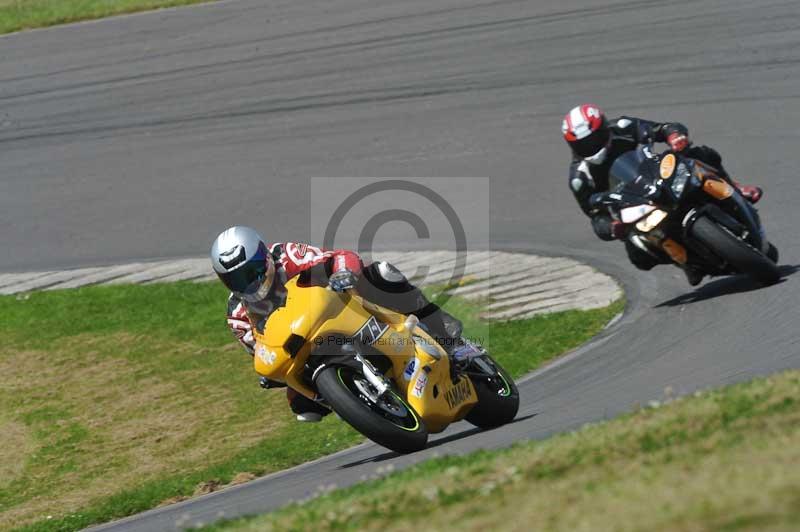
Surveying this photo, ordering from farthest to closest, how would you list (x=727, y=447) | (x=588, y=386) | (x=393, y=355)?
(x=588, y=386), (x=393, y=355), (x=727, y=447)

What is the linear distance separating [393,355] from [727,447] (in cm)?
301

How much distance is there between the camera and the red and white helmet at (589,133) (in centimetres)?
1120

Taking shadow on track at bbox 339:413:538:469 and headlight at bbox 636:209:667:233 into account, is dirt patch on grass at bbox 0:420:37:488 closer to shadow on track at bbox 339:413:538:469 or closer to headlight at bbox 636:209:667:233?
shadow on track at bbox 339:413:538:469

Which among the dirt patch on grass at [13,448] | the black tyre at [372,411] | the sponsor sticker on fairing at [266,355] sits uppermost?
the sponsor sticker on fairing at [266,355]

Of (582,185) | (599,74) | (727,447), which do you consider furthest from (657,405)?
(599,74)

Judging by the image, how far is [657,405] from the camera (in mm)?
6691

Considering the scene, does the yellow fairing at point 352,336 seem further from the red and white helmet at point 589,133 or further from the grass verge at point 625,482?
the red and white helmet at point 589,133

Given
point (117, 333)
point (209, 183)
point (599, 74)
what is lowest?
point (117, 333)

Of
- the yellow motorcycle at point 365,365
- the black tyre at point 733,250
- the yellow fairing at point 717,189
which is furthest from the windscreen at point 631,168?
the yellow motorcycle at point 365,365

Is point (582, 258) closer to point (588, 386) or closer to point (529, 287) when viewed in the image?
point (529, 287)

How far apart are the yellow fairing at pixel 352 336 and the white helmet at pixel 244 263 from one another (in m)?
0.20

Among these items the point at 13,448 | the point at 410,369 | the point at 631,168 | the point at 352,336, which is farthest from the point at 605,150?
the point at 13,448

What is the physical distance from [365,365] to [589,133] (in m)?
4.24

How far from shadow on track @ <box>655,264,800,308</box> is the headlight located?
76 centimetres
